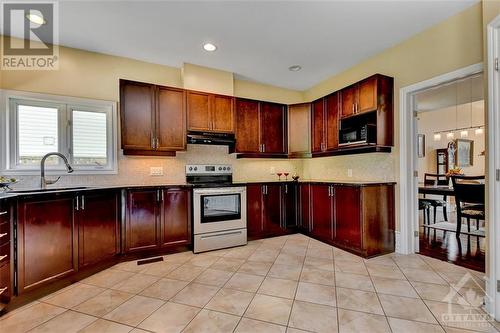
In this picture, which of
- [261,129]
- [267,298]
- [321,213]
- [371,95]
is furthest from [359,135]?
[267,298]

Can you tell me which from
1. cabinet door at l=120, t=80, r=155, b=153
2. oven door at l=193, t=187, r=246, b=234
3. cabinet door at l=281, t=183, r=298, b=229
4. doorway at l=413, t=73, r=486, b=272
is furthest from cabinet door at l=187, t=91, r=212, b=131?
doorway at l=413, t=73, r=486, b=272

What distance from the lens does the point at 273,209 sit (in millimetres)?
3996

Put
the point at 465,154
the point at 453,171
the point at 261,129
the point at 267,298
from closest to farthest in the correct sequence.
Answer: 1. the point at 267,298
2. the point at 261,129
3. the point at 453,171
4. the point at 465,154

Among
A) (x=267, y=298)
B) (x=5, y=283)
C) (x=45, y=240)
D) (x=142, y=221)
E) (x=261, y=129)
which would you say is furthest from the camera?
(x=261, y=129)

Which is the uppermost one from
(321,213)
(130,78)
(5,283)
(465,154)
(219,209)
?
(130,78)

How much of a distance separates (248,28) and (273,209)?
107 inches

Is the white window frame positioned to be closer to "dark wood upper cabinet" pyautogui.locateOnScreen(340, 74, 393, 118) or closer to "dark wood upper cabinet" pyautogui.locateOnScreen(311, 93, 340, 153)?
"dark wood upper cabinet" pyautogui.locateOnScreen(311, 93, 340, 153)

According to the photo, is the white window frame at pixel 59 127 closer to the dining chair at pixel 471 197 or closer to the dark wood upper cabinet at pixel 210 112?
the dark wood upper cabinet at pixel 210 112

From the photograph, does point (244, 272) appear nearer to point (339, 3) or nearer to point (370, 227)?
point (370, 227)

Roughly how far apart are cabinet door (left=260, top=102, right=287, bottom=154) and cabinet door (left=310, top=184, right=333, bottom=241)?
1013 millimetres

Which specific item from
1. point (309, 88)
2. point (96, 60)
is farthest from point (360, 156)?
point (96, 60)

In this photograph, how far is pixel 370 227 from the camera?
119 inches

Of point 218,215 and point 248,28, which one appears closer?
point 248,28

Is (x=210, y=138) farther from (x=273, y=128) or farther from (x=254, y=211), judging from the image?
(x=254, y=211)
